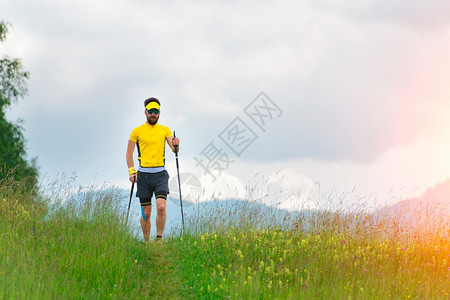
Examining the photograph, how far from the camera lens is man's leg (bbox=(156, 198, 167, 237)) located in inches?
435

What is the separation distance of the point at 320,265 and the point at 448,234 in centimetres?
386

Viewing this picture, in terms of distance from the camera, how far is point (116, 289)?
7941 mm

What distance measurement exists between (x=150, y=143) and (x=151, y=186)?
102 cm

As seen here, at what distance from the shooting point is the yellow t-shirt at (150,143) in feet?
37.1

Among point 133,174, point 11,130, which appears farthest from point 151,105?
point 11,130

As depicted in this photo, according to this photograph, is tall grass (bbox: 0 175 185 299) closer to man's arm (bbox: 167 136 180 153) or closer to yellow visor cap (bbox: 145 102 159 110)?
man's arm (bbox: 167 136 180 153)

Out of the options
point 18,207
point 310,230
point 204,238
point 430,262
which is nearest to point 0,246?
point 18,207

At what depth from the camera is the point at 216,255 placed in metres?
9.56

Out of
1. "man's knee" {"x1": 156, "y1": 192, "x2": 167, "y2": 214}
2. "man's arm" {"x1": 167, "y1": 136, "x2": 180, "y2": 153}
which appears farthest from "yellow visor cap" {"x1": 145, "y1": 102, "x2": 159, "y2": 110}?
"man's knee" {"x1": 156, "y1": 192, "x2": 167, "y2": 214}

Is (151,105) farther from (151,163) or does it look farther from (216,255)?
(216,255)

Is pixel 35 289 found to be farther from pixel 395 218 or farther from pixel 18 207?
pixel 395 218

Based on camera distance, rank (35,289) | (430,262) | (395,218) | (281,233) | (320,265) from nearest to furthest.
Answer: (35,289)
(320,265)
(430,262)
(281,233)
(395,218)

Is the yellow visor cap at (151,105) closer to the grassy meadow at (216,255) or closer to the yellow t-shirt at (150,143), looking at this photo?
the yellow t-shirt at (150,143)

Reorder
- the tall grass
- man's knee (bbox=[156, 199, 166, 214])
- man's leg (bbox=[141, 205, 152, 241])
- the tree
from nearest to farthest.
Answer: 1. the tall grass
2. man's knee (bbox=[156, 199, 166, 214])
3. man's leg (bbox=[141, 205, 152, 241])
4. the tree
